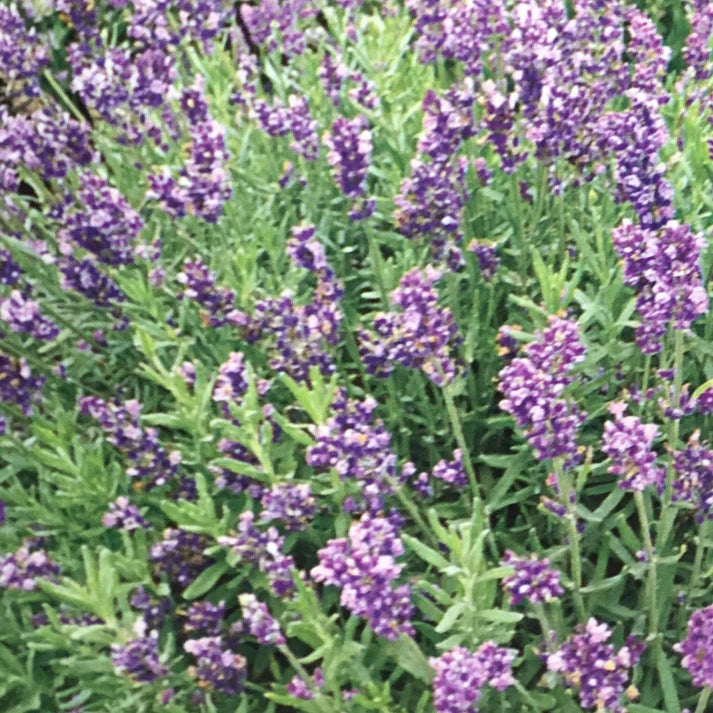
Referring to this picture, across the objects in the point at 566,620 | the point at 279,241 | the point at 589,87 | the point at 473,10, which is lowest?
the point at 566,620

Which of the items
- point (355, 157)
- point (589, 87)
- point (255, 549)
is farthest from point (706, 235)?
point (255, 549)

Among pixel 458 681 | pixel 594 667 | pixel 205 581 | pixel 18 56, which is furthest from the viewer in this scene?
pixel 18 56

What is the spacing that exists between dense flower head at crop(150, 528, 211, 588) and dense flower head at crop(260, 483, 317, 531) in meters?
0.29

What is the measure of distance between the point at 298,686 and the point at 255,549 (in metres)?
0.26

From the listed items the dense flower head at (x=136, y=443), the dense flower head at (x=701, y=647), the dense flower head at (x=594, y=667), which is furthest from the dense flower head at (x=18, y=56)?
the dense flower head at (x=701, y=647)

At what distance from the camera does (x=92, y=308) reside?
2824 mm

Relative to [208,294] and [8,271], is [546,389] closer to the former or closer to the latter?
[208,294]

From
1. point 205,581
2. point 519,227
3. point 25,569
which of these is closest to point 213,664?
point 205,581

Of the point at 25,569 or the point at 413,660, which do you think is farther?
the point at 25,569

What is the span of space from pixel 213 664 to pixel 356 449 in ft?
1.79

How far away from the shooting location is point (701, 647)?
5.23 feet

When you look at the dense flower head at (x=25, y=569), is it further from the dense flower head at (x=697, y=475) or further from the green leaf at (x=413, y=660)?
the dense flower head at (x=697, y=475)

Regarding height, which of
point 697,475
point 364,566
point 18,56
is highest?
point 18,56

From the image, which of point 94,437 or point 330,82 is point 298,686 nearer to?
point 94,437
